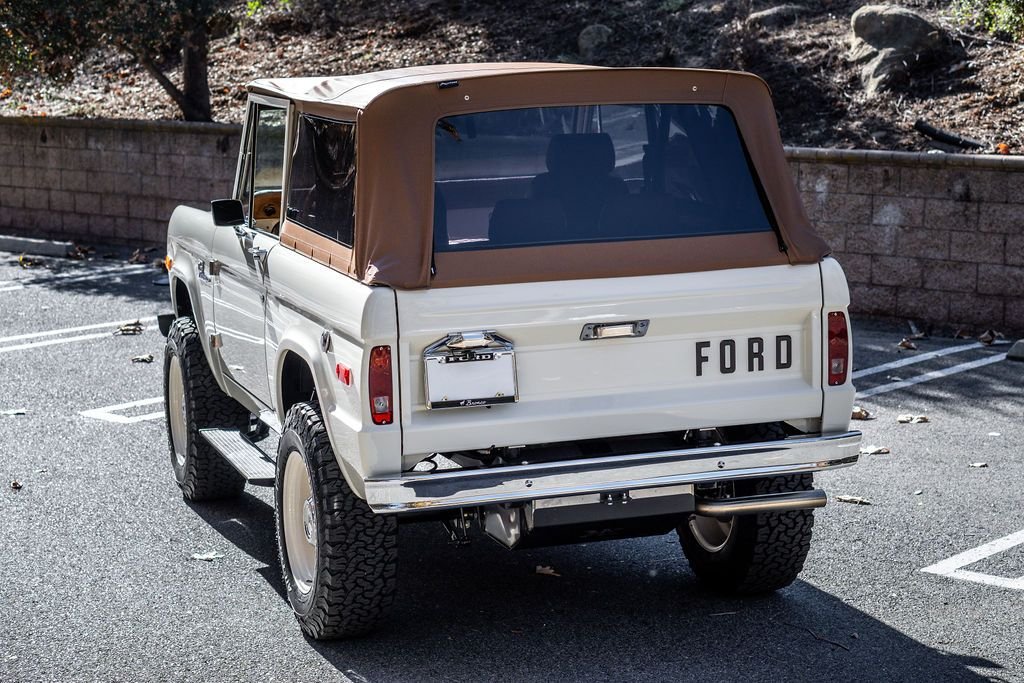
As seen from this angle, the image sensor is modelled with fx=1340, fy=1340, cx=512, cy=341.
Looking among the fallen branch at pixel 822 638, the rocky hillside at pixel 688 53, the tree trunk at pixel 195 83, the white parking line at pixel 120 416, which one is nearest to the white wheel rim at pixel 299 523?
the fallen branch at pixel 822 638

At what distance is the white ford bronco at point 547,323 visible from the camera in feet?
15.2

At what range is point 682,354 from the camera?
4.93 meters

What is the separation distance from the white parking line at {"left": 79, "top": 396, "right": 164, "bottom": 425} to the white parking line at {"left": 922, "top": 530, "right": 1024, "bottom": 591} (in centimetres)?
521

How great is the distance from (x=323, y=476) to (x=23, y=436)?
4191 millimetres

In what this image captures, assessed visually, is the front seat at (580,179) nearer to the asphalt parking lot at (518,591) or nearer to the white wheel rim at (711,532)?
the white wheel rim at (711,532)

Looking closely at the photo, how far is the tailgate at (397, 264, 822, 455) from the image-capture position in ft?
15.2

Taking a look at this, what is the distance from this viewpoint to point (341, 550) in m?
4.96

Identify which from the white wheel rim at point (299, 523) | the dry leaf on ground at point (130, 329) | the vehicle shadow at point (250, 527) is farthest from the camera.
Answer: the dry leaf on ground at point (130, 329)

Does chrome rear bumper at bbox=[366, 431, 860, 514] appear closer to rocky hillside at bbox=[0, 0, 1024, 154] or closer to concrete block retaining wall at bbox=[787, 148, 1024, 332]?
concrete block retaining wall at bbox=[787, 148, 1024, 332]

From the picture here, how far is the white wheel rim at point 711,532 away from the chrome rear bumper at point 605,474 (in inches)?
30.6

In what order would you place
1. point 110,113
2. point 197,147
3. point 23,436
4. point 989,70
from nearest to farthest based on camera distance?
point 23,436 → point 989,70 → point 197,147 → point 110,113

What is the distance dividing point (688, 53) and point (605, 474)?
41.4 ft

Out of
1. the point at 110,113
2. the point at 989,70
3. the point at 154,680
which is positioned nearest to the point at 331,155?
the point at 154,680

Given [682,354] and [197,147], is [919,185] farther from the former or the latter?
[197,147]
